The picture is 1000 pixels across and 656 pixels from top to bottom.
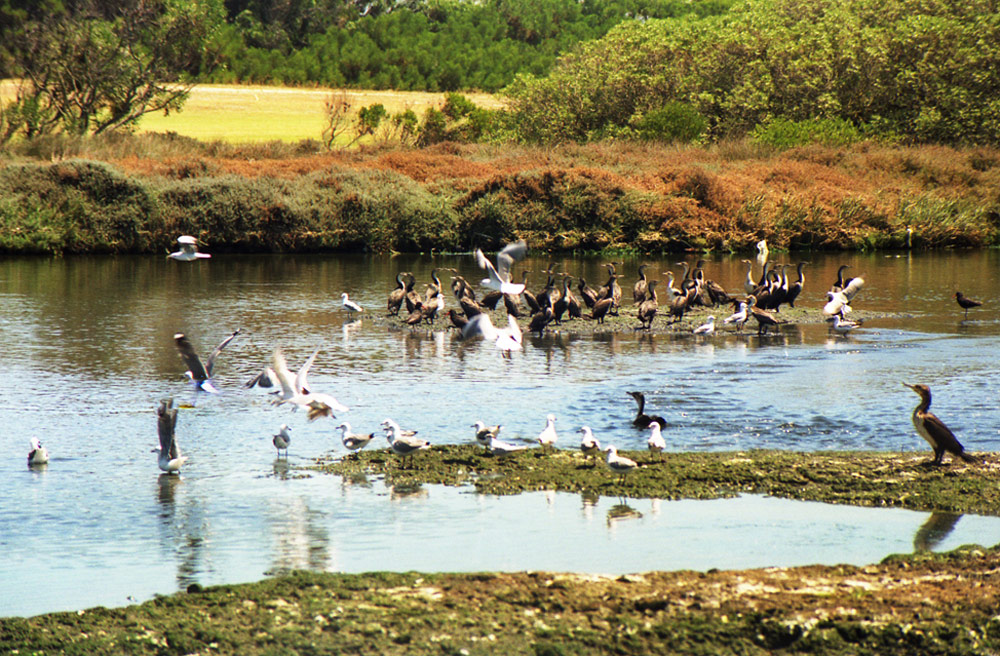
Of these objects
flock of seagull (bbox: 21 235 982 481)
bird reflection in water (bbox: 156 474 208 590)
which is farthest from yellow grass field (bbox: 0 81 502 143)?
bird reflection in water (bbox: 156 474 208 590)

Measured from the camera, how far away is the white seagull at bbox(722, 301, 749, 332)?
18.0 meters

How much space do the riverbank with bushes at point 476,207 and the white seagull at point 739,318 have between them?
485 inches

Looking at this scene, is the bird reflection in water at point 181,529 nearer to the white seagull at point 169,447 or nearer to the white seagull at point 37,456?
the white seagull at point 169,447

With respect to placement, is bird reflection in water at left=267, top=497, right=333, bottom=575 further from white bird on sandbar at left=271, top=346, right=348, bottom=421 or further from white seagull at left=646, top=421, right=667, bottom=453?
white seagull at left=646, top=421, right=667, bottom=453

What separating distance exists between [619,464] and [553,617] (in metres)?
3.13

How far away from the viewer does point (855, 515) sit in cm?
839

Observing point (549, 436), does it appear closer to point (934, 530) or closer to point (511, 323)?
point (511, 323)

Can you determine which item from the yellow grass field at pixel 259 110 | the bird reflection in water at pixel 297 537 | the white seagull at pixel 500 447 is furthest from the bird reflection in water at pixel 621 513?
the yellow grass field at pixel 259 110

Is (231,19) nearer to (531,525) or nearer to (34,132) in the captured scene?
(34,132)

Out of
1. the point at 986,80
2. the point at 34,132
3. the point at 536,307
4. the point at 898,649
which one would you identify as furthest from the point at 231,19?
the point at 898,649

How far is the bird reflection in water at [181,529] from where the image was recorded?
7210 mm

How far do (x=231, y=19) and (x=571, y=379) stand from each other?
312 ft

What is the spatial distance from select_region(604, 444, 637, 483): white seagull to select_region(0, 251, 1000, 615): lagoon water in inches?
12.8

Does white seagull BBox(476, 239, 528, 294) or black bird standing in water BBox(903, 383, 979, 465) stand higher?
white seagull BBox(476, 239, 528, 294)
